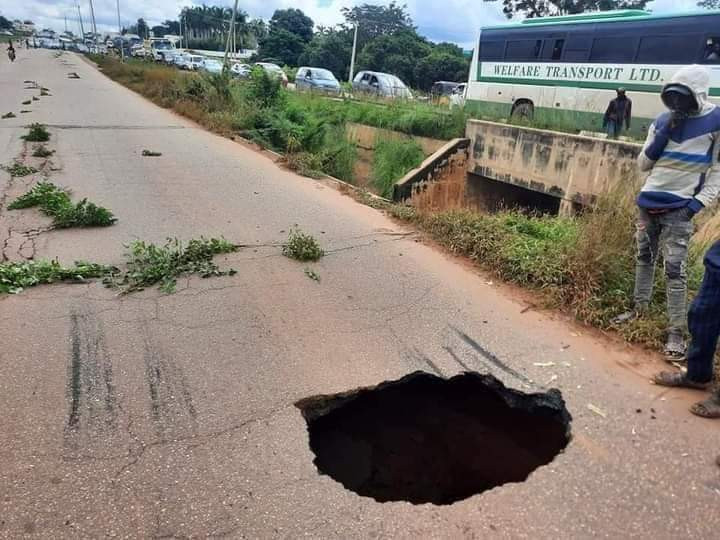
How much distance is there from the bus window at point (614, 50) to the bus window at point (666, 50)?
0.79 ft

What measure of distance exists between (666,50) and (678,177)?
10389 millimetres

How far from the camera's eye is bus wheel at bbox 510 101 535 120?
14594mm

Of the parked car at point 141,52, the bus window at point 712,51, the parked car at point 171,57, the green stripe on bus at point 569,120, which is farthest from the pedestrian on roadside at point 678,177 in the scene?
the parked car at point 141,52

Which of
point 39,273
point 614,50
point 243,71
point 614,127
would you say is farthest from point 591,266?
point 243,71

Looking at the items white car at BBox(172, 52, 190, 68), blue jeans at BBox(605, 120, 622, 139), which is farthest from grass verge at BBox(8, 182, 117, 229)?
white car at BBox(172, 52, 190, 68)

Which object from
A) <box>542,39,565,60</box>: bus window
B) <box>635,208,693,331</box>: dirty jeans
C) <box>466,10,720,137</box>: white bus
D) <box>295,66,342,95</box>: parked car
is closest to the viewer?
<box>635,208,693,331</box>: dirty jeans

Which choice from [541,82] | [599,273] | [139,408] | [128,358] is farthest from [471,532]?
[541,82]

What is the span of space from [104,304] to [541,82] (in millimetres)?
14258

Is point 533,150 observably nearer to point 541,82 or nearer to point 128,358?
point 541,82

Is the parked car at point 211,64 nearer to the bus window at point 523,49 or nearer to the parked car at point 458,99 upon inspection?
the parked car at point 458,99

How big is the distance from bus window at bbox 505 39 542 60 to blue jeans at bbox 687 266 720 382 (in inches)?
543

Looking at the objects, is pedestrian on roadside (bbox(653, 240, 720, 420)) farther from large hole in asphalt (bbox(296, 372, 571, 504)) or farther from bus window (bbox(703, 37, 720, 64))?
bus window (bbox(703, 37, 720, 64))

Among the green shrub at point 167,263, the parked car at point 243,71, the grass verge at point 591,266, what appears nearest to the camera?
the grass verge at point 591,266

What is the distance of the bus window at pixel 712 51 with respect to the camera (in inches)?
417
